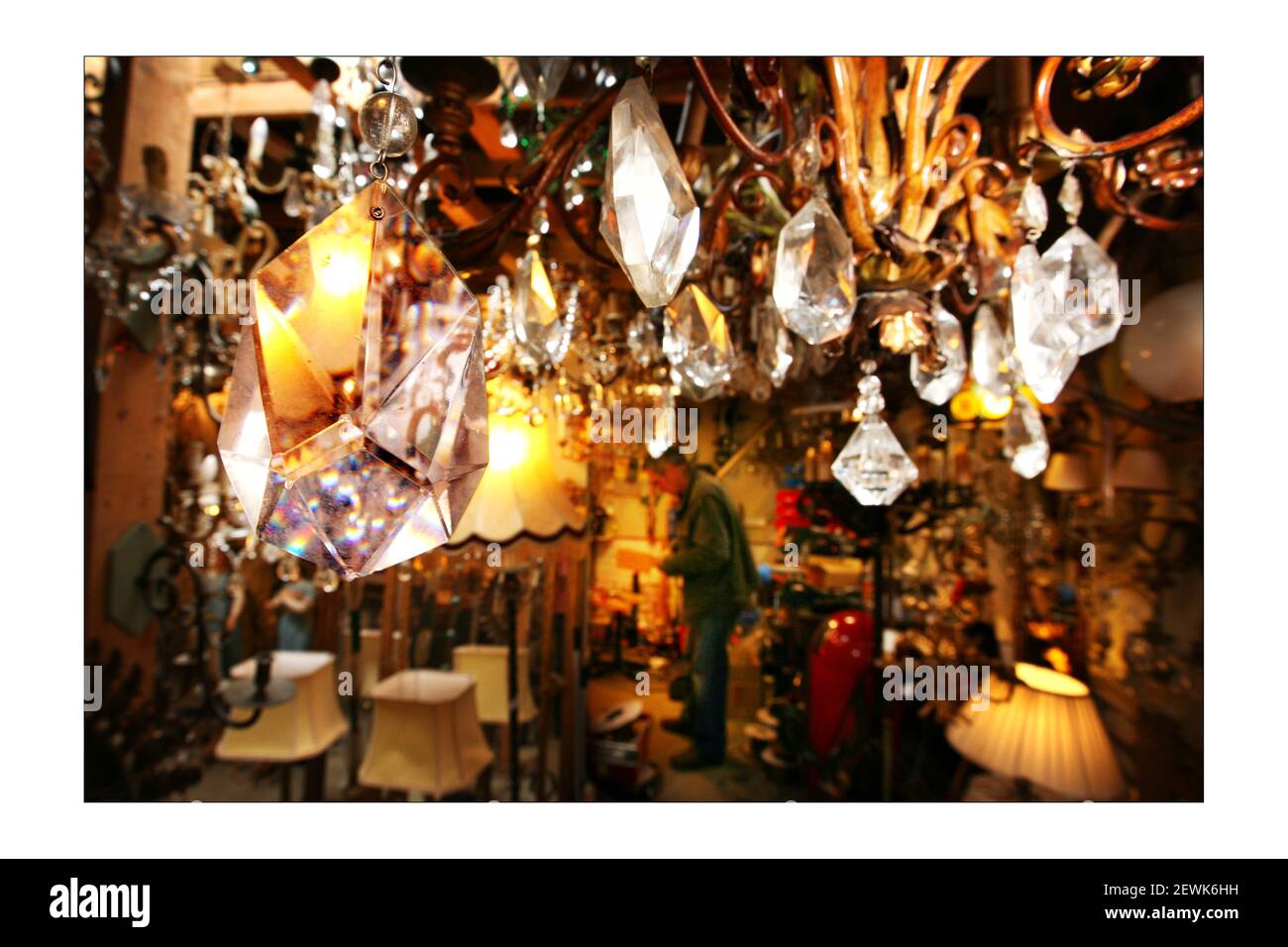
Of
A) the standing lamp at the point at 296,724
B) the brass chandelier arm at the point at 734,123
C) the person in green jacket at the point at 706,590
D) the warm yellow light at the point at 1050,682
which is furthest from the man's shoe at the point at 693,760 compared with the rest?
the brass chandelier arm at the point at 734,123

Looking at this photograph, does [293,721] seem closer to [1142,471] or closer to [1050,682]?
[1050,682]

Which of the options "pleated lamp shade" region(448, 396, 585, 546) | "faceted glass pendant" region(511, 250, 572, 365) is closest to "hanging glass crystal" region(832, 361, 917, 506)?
"faceted glass pendant" region(511, 250, 572, 365)

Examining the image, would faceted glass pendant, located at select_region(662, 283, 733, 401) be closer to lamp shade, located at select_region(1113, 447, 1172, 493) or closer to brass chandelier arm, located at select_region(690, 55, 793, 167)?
brass chandelier arm, located at select_region(690, 55, 793, 167)

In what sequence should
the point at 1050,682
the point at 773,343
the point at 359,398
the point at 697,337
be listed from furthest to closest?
the point at 1050,682 < the point at 773,343 < the point at 697,337 < the point at 359,398

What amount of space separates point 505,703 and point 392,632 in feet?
0.89

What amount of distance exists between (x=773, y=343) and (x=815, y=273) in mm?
217

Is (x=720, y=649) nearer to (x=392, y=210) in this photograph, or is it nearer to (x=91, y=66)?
(x=392, y=210)

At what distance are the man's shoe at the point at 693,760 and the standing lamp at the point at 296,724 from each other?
0.71m

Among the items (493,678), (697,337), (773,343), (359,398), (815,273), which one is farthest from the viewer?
(493,678)

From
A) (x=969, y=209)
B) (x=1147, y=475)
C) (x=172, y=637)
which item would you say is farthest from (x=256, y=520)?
(x=1147, y=475)

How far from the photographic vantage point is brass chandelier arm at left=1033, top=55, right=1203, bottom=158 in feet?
1.38

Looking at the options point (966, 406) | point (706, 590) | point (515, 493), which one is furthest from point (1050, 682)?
point (515, 493)

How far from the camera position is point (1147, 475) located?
1168 millimetres

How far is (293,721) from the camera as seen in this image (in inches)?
48.0
